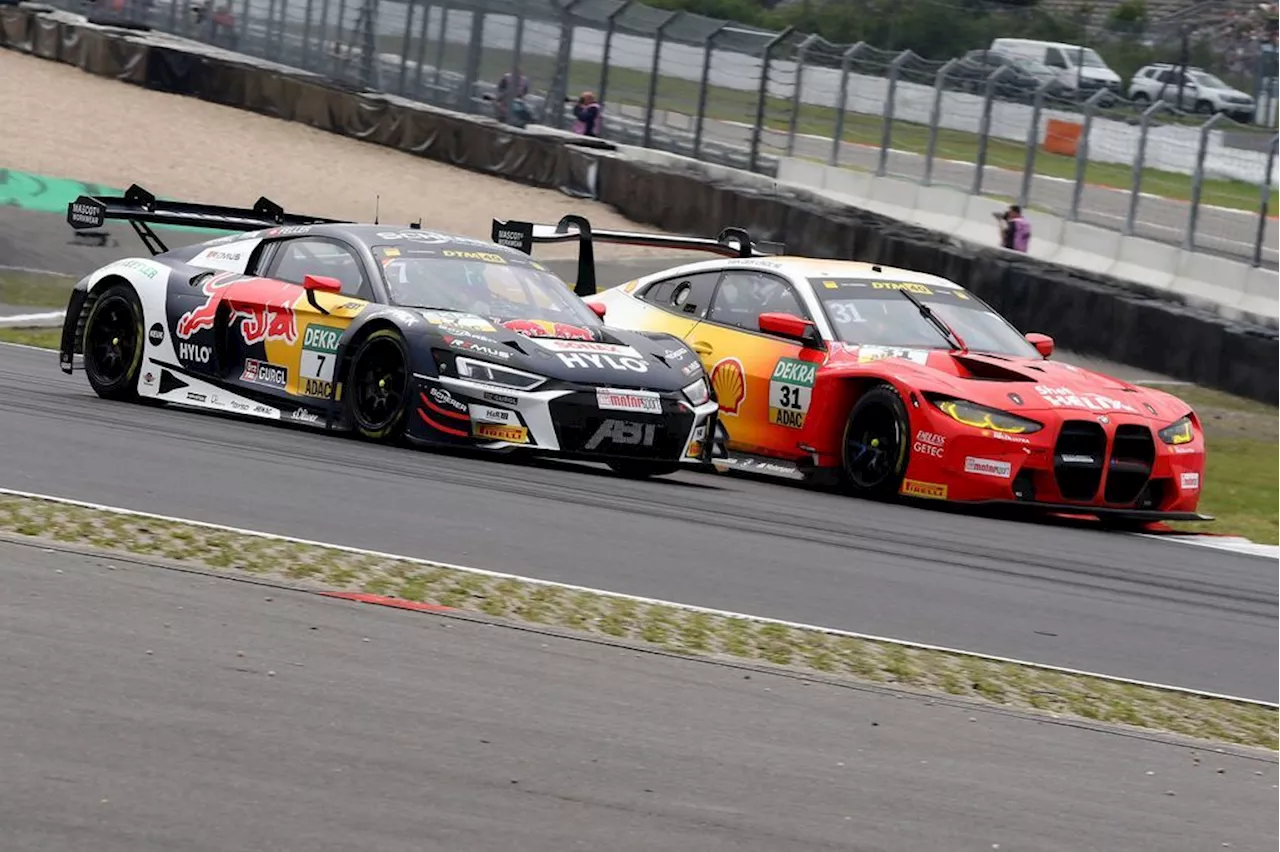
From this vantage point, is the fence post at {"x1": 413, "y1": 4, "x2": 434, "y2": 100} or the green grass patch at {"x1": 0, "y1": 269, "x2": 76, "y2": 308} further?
the fence post at {"x1": 413, "y1": 4, "x2": 434, "y2": 100}

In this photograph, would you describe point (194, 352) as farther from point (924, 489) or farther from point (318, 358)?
point (924, 489)

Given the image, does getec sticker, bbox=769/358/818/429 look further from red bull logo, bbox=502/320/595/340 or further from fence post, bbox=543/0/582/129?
fence post, bbox=543/0/582/129

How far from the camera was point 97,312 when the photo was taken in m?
12.9

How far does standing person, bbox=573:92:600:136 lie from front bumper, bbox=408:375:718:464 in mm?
20719

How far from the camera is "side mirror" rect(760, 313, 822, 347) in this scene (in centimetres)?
1226

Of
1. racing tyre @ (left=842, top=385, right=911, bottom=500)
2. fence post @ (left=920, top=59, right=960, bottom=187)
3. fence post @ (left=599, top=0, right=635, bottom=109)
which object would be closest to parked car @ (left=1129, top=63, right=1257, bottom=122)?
fence post @ (left=920, top=59, right=960, bottom=187)

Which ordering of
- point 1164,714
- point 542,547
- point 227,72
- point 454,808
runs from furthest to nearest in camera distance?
point 227,72
point 542,547
point 1164,714
point 454,808

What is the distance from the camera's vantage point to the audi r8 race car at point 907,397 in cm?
1156

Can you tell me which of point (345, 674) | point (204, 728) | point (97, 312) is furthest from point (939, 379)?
point (204, 728)

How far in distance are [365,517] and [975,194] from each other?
19.1 metres

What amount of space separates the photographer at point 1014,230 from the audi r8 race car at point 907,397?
1070cm

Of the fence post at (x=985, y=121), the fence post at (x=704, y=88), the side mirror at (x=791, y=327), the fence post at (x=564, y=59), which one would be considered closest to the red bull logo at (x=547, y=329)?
the side mirror at (x=791, y=327)

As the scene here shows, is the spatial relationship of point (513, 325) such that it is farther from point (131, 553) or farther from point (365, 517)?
point (131, 553)

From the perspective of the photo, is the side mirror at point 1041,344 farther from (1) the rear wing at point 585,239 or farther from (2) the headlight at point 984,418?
(1) the rear wing at point 585,239
